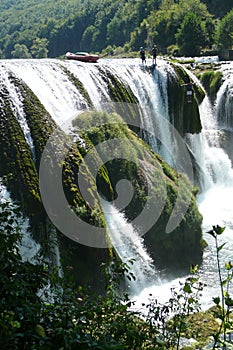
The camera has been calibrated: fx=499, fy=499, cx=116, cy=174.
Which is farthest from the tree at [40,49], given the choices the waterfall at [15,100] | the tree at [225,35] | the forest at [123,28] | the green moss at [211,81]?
the waterfall at [15,100]

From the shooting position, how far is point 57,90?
17.5 meters

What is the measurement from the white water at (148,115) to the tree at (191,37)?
2193cm

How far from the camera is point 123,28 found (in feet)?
320

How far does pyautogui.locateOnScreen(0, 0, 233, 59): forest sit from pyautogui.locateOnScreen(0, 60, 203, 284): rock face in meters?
34.8

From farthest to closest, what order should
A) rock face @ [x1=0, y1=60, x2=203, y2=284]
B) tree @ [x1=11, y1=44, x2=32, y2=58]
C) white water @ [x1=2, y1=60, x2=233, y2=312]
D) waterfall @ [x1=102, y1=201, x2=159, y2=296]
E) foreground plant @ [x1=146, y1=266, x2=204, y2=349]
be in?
tree @ [x1=11, y1=44, x2=32, y2=58] → white water @ [x1=2, y1=60, x2=233, y2=312] → waterfall @ [x1=102, y1=201, x2=159, y2=296] → rock face @ [x1=0, y1=60, x2=203, y2=284] → foreground plant @ [x1=146, y1=266, x2=204, y2=349]

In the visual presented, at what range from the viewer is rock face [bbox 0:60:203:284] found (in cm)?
1231

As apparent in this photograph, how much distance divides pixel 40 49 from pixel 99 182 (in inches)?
4219

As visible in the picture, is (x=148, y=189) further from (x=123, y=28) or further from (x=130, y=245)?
(x=123, y=28)

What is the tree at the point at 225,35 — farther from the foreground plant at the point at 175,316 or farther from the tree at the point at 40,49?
the tree at the point at 40,49

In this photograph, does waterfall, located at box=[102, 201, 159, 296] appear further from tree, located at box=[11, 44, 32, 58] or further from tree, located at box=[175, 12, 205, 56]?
tree, located at box=[11, 44, 32, 58]

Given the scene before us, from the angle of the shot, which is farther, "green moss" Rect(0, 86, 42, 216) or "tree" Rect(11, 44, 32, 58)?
"tree" Rect(11, 44, 32, 58)

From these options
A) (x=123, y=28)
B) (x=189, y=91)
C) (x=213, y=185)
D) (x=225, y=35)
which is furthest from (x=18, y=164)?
(x=123, y=28)

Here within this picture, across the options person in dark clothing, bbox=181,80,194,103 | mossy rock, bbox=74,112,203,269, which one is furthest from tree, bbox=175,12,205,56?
mossy rock, bbox=74,112,203,269

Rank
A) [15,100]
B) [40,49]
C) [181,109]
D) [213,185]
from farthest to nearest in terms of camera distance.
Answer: [40,49]
[181,109]
[213,185]
[15,100]
